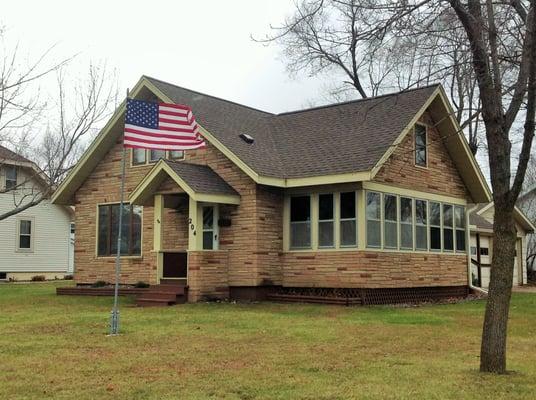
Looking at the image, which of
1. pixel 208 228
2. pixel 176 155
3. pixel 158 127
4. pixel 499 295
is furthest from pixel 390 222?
pixel 499 295

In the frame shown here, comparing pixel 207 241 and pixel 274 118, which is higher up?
pixel 274 118

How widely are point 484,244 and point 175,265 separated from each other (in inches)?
613

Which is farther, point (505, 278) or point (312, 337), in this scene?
point (312, 337)

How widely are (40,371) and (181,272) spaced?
10.5m

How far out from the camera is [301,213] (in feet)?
58.6

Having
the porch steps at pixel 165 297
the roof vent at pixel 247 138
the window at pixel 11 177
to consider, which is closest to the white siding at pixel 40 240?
the window at pixel 11 177

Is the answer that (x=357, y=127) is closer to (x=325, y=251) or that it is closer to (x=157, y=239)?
(x=325, y=251)

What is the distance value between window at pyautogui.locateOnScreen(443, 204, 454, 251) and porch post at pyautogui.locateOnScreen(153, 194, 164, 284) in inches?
336

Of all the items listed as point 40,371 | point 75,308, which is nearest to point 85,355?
point 40,371

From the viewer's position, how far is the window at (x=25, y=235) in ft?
108

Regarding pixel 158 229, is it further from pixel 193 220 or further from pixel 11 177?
pixel 11 177

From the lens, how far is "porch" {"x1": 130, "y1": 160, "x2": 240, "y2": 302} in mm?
16844

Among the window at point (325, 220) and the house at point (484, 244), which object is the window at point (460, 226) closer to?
the house at point (484, 244)

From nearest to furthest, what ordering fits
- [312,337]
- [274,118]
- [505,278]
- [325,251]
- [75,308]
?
[505,278]
[312,337]
[75,308]
[325,251]
[274,118]
